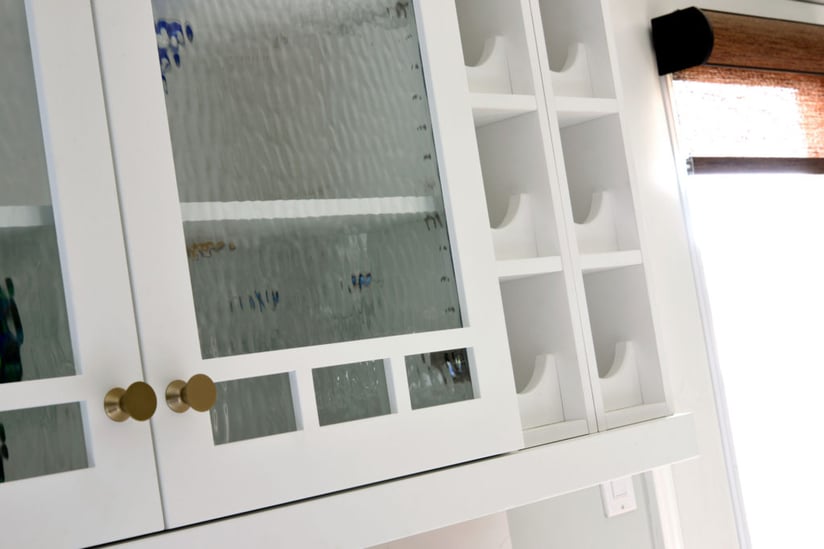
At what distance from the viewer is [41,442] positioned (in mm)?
715

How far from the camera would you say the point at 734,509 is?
5.86 ft

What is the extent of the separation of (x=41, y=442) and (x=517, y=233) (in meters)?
0.60

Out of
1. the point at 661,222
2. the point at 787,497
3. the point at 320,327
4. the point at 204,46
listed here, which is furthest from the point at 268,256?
the point at 787,497

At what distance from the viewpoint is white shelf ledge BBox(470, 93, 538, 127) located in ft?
3.50

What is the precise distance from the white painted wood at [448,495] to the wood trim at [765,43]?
0.89 m

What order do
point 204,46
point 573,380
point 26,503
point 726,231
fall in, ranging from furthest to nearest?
point 726,231 < point 573,380 < point 204,46 < point 26,503

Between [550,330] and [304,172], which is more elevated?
[304,172]

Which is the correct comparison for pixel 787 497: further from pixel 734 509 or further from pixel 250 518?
pixel 250 518

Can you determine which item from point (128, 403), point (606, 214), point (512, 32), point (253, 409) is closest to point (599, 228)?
point (606, 214)

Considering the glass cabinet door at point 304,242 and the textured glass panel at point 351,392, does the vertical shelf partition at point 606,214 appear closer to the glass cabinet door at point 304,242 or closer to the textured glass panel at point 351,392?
the glass cabinet door at point 304,242

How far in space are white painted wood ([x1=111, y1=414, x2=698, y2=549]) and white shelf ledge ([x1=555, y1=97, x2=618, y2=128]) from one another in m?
0.38

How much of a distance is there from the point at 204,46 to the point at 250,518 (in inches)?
16.0

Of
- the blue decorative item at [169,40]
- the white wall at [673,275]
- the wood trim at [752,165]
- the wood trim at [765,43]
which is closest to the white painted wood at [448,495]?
the blue decorative item at [169,40]

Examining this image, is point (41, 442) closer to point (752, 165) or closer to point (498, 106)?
point (498, 106)
